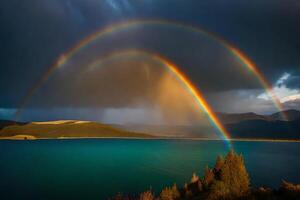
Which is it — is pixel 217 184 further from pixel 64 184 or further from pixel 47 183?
pixel 47 183

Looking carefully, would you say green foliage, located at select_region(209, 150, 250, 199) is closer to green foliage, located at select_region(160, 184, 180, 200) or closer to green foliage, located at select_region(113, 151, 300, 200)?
green foliage, located at select_region(113, 151, 300, 200)

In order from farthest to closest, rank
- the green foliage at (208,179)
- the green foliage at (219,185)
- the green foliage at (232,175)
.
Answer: the green foliage at (208,179) < the green foliage at (232,175) < the green foliage at (219,185)

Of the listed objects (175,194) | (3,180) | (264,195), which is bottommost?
(3,180)

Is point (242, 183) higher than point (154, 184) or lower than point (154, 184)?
higher

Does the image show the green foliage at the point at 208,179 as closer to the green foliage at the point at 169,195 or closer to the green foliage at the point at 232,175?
the green foliage at the point at 232,175

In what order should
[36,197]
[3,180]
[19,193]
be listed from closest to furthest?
1. [36,197]
2. [19,193]
3. [3,180]

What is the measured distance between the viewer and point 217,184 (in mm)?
19828

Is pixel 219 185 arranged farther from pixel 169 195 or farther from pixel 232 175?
pixel 169 195

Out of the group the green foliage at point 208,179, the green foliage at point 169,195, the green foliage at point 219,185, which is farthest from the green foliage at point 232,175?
the green foliage at point 169,195

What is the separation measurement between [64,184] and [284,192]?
28889 mm

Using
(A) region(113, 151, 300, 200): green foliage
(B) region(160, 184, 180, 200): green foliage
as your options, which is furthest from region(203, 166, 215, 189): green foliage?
(B) region(160, 184, 180, 200): green foliage

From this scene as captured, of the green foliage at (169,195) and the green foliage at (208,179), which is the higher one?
the green foliage at (208,179)

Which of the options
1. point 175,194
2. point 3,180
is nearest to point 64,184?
point 3,180

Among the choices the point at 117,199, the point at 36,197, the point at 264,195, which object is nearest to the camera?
the point at 264,195
